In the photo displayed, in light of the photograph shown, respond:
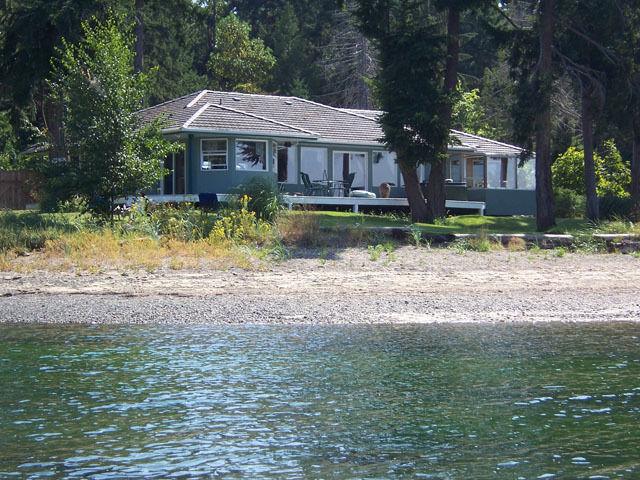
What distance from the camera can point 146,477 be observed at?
28.2 feet

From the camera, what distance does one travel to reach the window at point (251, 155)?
35.2 metres

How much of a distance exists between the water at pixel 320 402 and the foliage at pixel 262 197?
9627 millimetres

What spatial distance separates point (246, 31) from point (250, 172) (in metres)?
25.1

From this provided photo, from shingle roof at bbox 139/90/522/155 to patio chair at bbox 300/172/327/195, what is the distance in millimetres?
1651

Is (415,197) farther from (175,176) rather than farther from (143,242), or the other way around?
(143,242)

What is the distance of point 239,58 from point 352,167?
2037 centimetres

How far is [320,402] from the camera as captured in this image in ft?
37.9

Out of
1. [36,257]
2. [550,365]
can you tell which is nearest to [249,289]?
[36,257]

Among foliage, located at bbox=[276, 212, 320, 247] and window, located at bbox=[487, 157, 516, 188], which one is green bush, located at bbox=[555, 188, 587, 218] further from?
foliage, located at bbox=[276, 212, 320, 247]

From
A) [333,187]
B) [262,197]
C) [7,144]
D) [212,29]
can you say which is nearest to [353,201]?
[333,187]

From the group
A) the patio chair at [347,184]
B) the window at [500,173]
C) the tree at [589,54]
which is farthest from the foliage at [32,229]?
the window at [500,173]

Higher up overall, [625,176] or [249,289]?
[625,176]

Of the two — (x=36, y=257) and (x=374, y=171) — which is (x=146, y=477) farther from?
(x=374, y=171)

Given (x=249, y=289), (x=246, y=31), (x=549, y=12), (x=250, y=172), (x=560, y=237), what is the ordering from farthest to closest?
(x=246, y=31)
(x=250, y=172)
(x=549, y=12)
(x=560, y=237)
(x=249, y=289)
